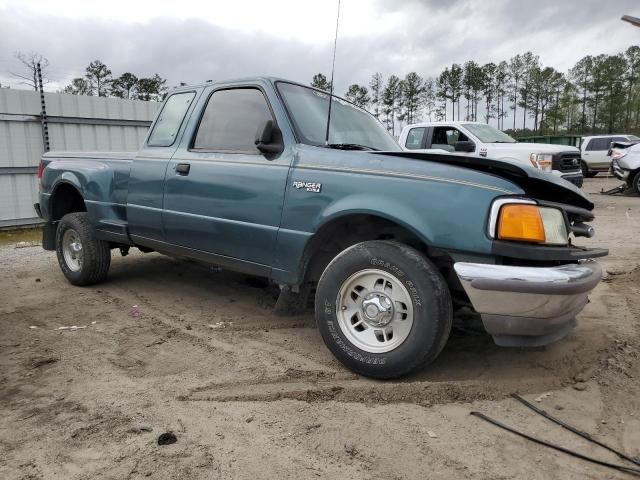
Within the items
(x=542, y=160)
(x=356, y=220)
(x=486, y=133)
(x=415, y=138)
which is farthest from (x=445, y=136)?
(x=356, y=220)

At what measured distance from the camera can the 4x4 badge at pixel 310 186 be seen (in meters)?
3.25

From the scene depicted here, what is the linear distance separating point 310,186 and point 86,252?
3.00 m

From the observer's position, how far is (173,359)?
11.1 ft

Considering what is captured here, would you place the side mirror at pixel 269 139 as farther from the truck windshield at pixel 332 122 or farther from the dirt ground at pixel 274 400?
the dirt ground at pixel 274 400

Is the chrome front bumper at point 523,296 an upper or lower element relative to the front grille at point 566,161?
A: lower

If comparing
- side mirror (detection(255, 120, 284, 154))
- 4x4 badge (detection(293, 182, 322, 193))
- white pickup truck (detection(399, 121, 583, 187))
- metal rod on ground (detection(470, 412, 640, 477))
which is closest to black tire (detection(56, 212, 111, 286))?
side mirror (detection(255, 120, 284, 154))

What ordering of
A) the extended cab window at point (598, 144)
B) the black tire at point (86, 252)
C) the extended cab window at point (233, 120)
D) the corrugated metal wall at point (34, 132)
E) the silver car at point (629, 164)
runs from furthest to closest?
1. the extended cab window at point (598, 144)
2. the silver car at point (629, 164)
3. the corrugated metal wall at point (34, 132)
4. the black tire at point (86, 252)
5. the extended cab window at point (233, 120)

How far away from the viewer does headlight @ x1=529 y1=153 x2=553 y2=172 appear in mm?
10234

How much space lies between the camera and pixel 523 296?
258cm

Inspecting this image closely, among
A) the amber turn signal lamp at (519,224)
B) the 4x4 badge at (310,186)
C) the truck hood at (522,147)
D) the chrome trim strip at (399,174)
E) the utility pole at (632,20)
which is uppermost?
the utility pole at (632,20)

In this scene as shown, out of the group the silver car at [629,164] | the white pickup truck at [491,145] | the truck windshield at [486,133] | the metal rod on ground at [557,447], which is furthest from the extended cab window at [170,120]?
the silver car at [629,164]

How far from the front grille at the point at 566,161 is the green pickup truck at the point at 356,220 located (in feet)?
24.6

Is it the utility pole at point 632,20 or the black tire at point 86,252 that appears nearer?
the utility pole at point 632,20

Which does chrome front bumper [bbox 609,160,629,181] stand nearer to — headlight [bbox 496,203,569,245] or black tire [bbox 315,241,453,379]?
headlight [bbox 496,203,569,245]
